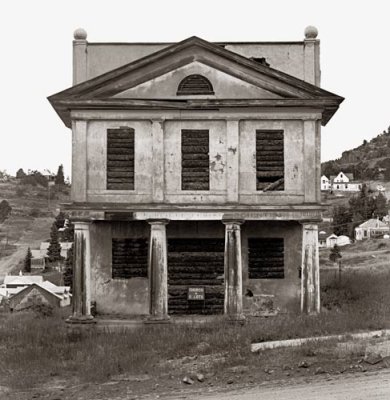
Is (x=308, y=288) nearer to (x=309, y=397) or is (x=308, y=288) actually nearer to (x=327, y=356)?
(x=327, y=356)

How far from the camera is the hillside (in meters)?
136

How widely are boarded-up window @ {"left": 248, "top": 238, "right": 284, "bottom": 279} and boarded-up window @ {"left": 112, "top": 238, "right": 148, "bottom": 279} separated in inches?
130

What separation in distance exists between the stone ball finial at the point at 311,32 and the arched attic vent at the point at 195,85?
3721 mm

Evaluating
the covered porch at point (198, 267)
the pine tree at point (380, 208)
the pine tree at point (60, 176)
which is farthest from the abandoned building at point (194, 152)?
the pine tree at point (60, 176)

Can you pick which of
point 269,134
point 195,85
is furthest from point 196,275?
point 195,85

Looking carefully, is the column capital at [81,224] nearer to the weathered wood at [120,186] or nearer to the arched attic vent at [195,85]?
the weathered wood at [120,186]


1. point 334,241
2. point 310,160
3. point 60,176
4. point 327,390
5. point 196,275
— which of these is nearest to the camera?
point 327,390

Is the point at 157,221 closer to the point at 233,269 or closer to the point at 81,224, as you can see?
the point at 81,224

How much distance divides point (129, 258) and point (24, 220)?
148 m

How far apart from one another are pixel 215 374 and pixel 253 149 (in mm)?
8908

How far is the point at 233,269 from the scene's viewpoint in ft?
68.0

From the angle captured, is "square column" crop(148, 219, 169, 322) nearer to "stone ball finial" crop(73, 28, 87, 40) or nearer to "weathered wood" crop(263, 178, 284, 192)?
"weathered wood" crop(263, 178, 284, 192)

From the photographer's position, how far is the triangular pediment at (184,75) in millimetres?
20875

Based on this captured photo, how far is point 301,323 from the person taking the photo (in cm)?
1867
